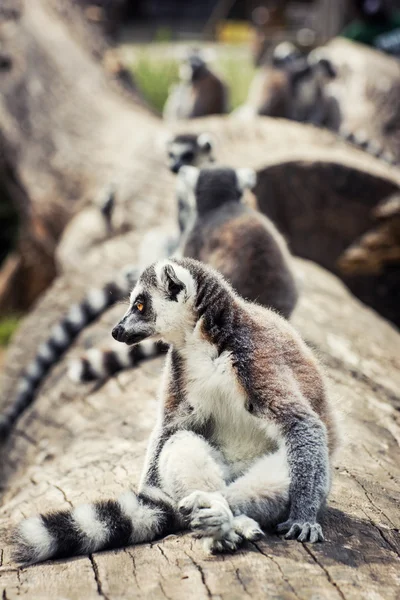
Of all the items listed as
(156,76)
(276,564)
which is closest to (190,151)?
(276,564)

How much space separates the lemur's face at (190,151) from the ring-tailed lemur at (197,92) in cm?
676

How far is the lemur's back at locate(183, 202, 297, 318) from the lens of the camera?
5051 millimetres

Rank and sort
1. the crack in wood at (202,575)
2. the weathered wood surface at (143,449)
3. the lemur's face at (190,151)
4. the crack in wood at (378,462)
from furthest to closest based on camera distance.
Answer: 1. the lemur's face at (190,151)
2. the crack in wood at (378,462)
3. the weathered wood surface at (143,449)
4. the crack in wood at (202,575)

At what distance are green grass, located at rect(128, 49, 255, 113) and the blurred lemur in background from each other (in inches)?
467

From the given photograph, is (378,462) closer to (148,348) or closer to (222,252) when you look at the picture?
(222,252)

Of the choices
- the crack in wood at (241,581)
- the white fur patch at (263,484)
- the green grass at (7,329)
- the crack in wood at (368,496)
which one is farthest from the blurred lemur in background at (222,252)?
the green grass at (7,329)

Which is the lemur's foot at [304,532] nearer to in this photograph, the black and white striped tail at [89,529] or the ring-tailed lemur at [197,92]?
the black and white striped tail at [89,529]

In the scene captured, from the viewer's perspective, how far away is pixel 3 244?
13133 millimetres

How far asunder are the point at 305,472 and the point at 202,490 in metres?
0.38

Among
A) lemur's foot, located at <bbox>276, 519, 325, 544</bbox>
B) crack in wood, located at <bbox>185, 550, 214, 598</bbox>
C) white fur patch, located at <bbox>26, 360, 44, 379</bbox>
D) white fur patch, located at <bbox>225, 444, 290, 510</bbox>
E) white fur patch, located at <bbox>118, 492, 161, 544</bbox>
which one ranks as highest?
white fur patch, located at <bbox>225, 444, 290, 510</bbox>

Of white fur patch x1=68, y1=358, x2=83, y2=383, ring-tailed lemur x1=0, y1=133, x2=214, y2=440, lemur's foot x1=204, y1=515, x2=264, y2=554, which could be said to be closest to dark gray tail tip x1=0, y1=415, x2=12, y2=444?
ring-tailed lemur x1=0, y1=133, x2=214, y2=440

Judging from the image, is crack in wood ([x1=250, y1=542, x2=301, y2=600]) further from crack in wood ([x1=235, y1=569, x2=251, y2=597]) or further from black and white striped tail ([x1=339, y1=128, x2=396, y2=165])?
black and white striped tail ([x1=339, y1=128, x2=396, y2=165])

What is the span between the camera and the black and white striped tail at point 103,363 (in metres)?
5.30

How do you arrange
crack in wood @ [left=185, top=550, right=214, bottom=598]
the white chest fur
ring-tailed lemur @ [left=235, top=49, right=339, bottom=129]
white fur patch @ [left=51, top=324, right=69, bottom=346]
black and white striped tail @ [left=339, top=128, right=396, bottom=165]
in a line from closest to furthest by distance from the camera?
1. crack in wood @ [left=185, top=550, right=214, bottom=598]
2. the white chest fur
3. white fur patch @ [left=51, top=324, right=69, bottom=346]
4. black and white striped tail @ [left=339, top=128, right=396, bottom=165]
5. ring-tailed lemur @ [left=235, top=49, right=339, bottom=129]
